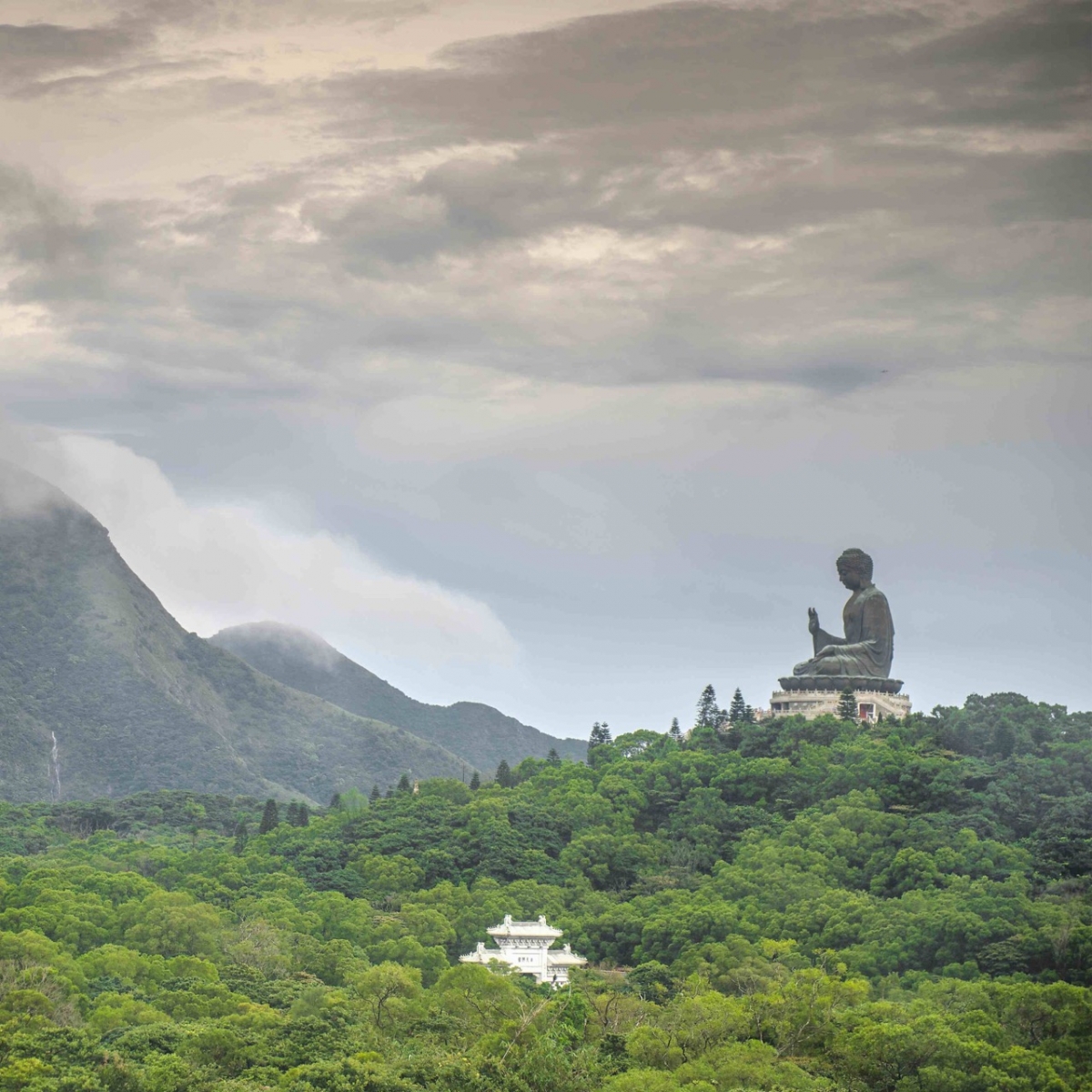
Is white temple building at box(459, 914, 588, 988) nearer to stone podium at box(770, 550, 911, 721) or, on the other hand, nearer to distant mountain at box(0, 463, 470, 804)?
stone podium at box(770, 550, 911, 721)

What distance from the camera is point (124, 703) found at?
137 m

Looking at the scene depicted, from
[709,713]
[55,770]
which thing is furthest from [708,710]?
[55,770]

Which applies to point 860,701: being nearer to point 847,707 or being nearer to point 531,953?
point 847,707

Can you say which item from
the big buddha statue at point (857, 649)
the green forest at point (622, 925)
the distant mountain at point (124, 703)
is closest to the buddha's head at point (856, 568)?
the big buddha statue at point (857, 649)

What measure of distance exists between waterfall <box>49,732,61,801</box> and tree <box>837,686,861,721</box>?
56143 mm

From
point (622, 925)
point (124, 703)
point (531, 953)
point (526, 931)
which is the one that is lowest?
point (531, 953)

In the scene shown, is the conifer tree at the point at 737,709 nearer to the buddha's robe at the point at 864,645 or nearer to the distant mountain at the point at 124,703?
the buddha's robe at the point at 864,645

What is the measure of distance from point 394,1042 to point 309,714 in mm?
101255

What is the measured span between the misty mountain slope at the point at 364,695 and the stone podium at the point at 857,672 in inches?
3092

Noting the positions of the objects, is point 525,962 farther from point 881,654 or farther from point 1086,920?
point 881,654

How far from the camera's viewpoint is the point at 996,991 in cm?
5469

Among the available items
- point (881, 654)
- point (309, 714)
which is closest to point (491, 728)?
point (309, 714)

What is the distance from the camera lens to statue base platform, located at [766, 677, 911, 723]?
8756 centimetres

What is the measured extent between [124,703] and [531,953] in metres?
76.1
